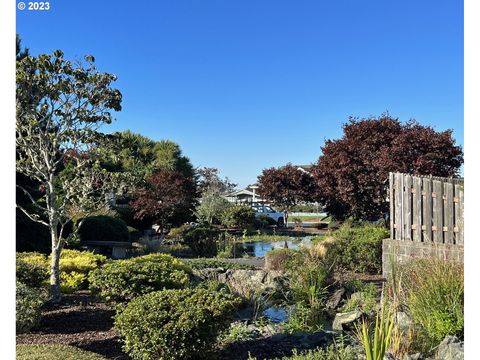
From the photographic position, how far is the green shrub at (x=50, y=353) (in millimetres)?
3852

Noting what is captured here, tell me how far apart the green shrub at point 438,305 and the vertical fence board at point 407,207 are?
137 inches

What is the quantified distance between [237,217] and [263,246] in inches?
206

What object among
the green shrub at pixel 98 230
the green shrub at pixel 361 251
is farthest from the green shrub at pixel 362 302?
the green shrub at pixel 98 230

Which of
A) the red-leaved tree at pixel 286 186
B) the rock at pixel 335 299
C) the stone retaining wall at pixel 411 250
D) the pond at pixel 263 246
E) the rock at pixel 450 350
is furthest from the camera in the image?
the red-leaved tree at pixel 286 186

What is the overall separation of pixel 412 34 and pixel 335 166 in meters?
8.75

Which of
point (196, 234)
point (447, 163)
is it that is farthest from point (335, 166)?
point (196, 234)

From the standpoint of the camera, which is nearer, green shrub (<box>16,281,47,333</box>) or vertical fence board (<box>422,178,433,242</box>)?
green shrub (<box>16,281,47,333</box>)

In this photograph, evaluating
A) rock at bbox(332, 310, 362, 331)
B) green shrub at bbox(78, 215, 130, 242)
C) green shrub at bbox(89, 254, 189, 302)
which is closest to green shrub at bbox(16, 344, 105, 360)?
green shrub at bbox(89, 254, 189, 302)

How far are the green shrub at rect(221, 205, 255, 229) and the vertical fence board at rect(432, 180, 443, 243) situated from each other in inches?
554

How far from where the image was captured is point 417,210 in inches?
327

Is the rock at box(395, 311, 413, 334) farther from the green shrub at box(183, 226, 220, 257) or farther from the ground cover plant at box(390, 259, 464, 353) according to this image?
the green shrub at box(183, 226, 220, 257)

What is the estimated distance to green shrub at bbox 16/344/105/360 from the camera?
152 inches

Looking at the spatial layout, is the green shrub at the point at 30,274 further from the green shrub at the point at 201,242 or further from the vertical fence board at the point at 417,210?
the green shrub at the point at 201,242

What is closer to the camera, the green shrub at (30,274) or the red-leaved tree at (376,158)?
the green shrub at (30,274)
